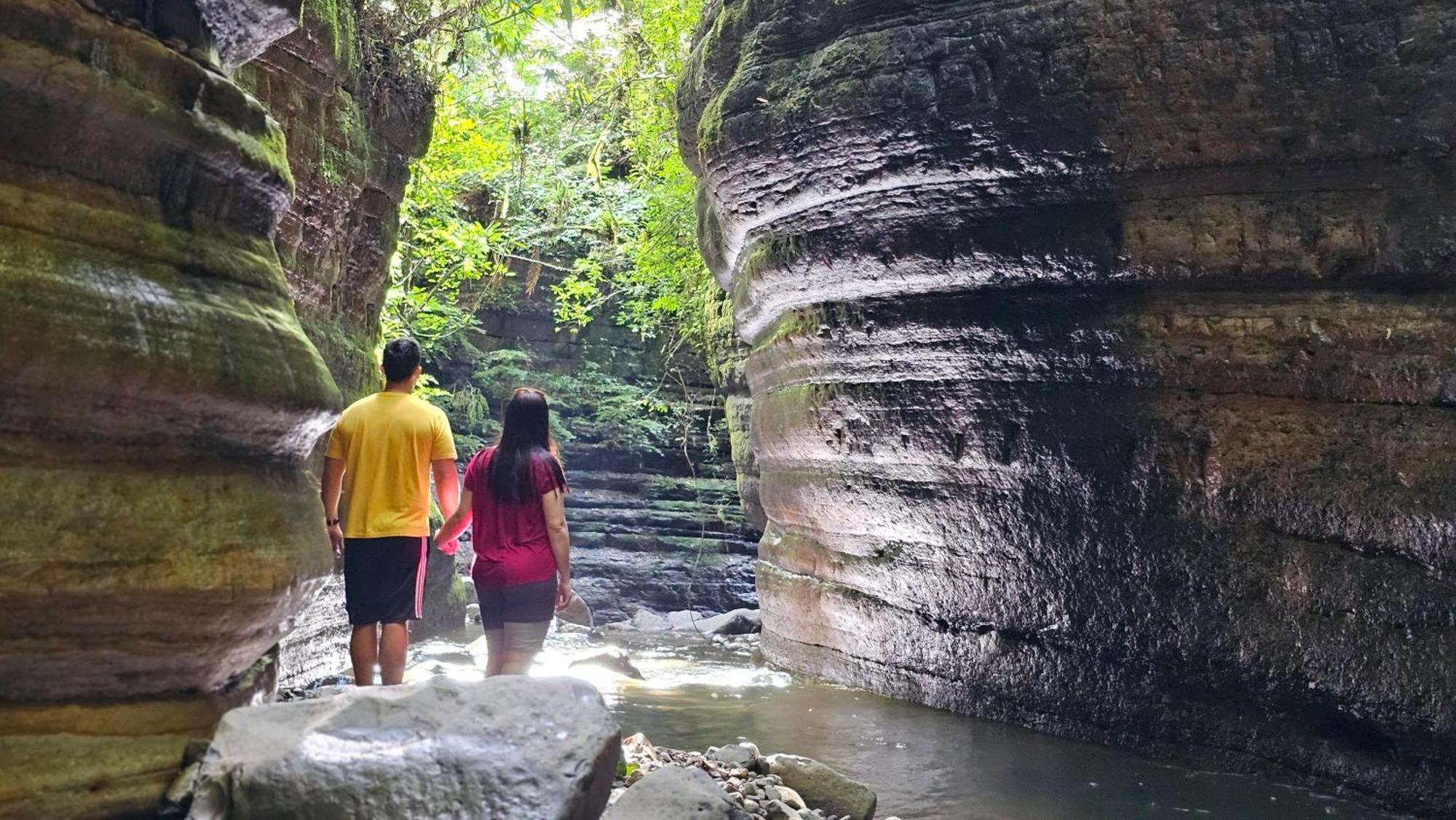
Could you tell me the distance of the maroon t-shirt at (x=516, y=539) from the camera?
15.9ft

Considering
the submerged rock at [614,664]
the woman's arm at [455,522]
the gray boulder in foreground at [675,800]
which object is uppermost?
the woman's arm at [455,522]

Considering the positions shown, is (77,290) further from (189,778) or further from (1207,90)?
(1207,90)

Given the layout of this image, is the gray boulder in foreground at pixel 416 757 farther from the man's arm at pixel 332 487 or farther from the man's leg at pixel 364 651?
the man's arm at pixel 332 487

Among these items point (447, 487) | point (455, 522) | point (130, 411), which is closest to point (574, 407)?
point (455, 522)

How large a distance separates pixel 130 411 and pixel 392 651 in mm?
2312

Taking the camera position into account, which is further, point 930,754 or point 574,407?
point 574,407

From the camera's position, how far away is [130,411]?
2596mm

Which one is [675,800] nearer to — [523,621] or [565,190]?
[523,621]

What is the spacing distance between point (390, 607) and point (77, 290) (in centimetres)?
238

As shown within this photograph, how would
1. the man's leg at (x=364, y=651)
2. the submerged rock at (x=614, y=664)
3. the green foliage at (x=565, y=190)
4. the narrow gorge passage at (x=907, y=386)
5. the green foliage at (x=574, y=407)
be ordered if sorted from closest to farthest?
the narrow gorge passage at (x=907, y=386) < the man's leg at (x=364, y=651) < the submerged rock at (x=614, y=664) < the green foliage at (x=565, y=190) < the green foliage at (x=574, y=407)

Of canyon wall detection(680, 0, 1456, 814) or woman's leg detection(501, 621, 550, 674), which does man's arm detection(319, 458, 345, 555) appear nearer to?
woman's leg detection(501, 621, 550, 674)

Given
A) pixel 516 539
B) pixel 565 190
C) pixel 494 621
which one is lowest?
pixel 494 621

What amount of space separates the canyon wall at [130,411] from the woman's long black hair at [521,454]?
1.79m

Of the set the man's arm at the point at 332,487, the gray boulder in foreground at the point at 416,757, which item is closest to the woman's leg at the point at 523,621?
the man's arm at the point at 332,487
